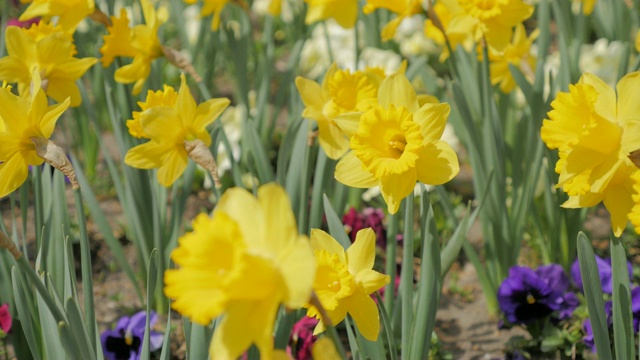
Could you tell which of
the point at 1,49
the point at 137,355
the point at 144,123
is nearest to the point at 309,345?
the point at 137,355

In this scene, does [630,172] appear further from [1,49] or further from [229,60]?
[229,60]

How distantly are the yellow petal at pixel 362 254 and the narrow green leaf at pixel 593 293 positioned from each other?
0.37 m

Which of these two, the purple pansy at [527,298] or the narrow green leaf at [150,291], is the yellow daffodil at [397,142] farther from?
the purple pansy at [527,298]

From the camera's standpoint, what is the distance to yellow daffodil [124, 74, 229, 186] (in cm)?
158

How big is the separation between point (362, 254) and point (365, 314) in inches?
4.2

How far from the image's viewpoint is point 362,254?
1385 mm

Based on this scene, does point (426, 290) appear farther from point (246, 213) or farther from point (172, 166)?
point (246, 213)

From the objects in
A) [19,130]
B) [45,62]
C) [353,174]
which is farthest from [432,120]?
[45,62]

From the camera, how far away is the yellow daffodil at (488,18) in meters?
2.01

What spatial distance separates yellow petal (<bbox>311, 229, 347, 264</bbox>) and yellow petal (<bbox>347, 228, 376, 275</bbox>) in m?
0.02

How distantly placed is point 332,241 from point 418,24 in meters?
2.95

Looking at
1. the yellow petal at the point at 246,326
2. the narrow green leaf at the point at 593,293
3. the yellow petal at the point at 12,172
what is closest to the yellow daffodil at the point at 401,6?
the narrow green leaf at the point at 593,293

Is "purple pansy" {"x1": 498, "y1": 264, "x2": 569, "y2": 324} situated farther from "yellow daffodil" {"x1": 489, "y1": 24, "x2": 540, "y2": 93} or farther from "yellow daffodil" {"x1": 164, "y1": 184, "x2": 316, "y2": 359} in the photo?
"yellow daffodil" {"x1": 164, "y1": 184, "x2": 316, "y2": 359}

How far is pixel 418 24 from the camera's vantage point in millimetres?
4129
